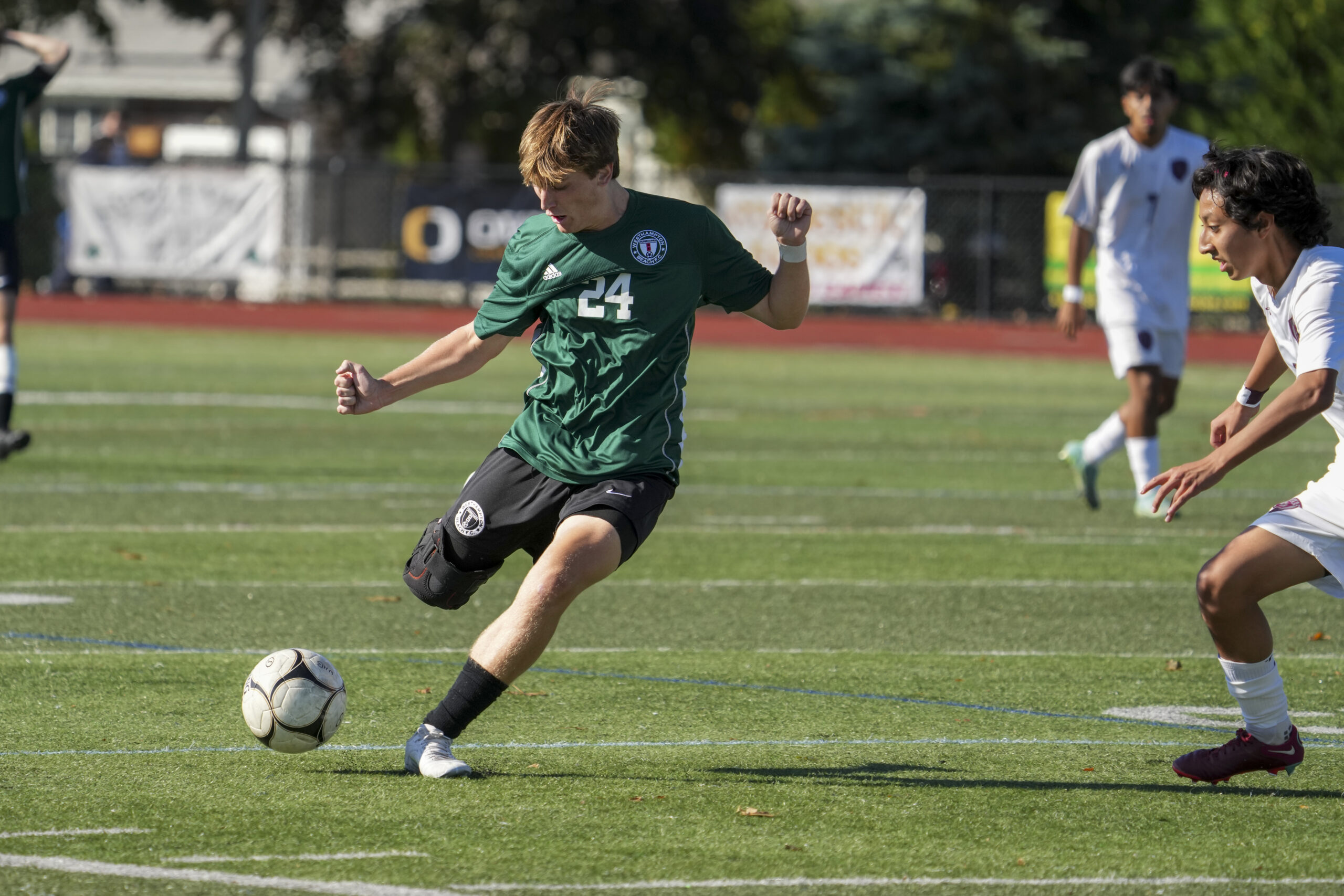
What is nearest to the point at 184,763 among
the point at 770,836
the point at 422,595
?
the point at 422,595

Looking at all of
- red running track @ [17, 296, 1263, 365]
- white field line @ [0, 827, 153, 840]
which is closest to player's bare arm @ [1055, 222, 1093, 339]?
white field line @ [0, 827, 153, 840]

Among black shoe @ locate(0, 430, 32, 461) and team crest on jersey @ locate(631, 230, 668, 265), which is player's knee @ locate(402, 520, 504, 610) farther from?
black shoe @ locate(0, 430, 32, 461)

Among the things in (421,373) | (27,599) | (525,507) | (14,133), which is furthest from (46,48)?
(525,507)

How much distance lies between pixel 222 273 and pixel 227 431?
15236 millimetres

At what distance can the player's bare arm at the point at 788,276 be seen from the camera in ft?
A: 17.3

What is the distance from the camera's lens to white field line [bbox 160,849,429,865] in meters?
4.21

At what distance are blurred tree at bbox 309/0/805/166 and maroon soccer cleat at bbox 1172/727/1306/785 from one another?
34.1 metres

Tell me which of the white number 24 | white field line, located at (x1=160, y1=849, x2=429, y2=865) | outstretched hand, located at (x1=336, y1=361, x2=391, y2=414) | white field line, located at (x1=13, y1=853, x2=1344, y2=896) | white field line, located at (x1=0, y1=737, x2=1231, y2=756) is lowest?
white field line, located at (x1=0, y1=737, x2=1231, y2=756)

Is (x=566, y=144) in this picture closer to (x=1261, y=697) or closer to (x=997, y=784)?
(x=997, y=784)

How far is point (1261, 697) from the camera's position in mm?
4973

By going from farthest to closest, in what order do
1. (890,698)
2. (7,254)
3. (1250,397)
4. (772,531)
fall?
(7,254)
(772,531)
(890,698)
(1250,397)

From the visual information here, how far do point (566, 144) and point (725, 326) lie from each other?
24.5 m

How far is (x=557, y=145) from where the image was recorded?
5020 millimetres

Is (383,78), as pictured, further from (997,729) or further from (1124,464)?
(997,729)
